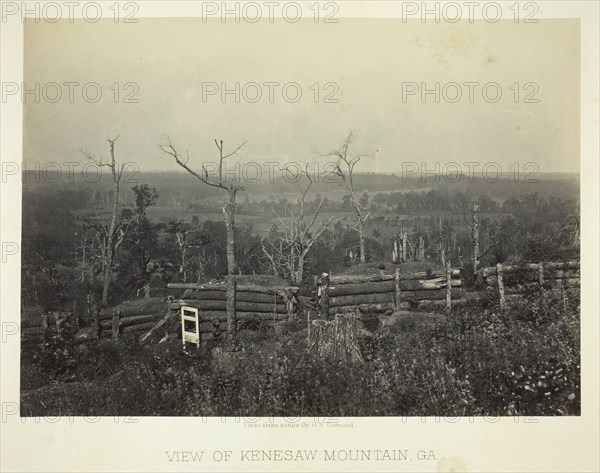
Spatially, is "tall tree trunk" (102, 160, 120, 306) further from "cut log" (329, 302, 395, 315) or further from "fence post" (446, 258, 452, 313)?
"fence post" (446, 258, 452, 313)

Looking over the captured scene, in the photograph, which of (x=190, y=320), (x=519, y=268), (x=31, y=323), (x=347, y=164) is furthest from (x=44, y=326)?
(x=519, y=268)

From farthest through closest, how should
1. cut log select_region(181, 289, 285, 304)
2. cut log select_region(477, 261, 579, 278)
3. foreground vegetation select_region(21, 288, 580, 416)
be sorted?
cut log select_region(181, 289, 285, 304), cut log select_region(477, 261, 579, 278), foreground vegetation select_region(21, 288, 580, 416)

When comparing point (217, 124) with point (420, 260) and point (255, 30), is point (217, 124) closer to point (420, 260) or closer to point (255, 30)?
point (255, 30)

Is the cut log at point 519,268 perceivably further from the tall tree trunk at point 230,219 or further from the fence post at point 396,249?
the tall tree trunk at point 230,219

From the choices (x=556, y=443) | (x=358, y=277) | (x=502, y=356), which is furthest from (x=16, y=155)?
(x=556, y=443)

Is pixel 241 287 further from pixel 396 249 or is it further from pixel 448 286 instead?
pixel 448 286

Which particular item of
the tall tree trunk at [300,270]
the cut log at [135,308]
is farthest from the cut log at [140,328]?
the tall tree trunk at [300,270]

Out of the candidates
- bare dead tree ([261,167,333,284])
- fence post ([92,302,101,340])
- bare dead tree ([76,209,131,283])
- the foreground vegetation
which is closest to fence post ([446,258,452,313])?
the foreground vegetation
